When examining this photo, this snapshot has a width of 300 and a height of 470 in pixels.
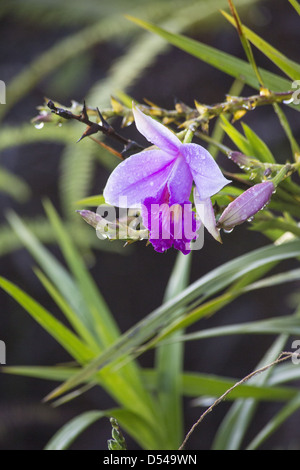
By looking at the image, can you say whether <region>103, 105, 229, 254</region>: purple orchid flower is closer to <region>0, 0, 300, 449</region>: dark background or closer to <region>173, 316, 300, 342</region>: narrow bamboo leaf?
<region>173, 316, 300, 342</region>: narrow bamboo leaf

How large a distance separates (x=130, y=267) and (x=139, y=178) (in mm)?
1129

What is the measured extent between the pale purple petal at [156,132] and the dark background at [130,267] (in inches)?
38.3

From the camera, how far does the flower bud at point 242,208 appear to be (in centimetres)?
35

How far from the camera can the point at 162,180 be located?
403 mm

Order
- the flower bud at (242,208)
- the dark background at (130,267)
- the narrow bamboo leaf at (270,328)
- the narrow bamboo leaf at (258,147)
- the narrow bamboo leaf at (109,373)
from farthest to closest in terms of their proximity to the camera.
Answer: the dark background at (130,267) < the narrow bamboo leaf at (109,373) < the narrow bamboo leaf at (270,328) < the narrow bamboo leaf at (258,147) < the flower bud at (242,208)

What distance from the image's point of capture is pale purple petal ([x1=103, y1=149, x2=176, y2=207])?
1.29 ft

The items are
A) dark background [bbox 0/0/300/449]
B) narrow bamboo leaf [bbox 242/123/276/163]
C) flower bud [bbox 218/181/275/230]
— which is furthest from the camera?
dark background [bbox 0/0/300/449]

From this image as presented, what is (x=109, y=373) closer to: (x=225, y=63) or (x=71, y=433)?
(x=71, y=433)

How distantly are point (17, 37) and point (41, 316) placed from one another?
1.18 metres

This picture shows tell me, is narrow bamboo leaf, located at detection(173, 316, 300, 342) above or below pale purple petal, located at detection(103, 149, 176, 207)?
below

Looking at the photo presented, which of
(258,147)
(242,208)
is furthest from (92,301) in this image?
(242,208)

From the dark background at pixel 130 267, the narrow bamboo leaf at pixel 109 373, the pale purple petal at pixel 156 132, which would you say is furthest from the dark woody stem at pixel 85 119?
the dark background at pixel 130 267

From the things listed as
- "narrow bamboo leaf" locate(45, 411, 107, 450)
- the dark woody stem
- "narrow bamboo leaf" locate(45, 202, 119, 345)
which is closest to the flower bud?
the dark woody stem

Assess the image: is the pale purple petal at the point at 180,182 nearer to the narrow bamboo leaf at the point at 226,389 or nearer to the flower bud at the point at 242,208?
the flower bud at the point at 242,208
